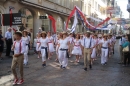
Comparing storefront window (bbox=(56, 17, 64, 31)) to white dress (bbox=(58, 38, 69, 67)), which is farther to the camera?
storefront window (bbox=(56, 17, 64, 31))

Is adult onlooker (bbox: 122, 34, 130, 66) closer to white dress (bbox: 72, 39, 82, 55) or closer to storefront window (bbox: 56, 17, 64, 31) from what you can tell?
white dress (bbox: 72, 39, 82, 55)

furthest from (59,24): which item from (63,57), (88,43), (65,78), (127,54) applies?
(65,78)

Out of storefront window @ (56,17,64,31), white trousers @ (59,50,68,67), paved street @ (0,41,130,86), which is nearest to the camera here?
paved street @ (0,41,130,86)

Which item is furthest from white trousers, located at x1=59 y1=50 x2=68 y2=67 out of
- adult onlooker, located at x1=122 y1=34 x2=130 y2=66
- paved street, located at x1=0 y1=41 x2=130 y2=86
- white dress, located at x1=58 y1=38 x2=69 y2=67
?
adult onlooker, located at x1=122 y1=34 x2=130 y2=66

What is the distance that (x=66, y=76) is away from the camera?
9.02 m

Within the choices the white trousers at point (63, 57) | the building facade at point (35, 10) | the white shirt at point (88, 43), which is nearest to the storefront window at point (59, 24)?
the building facade at point (35, 10)

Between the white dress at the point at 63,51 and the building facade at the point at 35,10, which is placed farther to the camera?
the building facade at the point at 35,10

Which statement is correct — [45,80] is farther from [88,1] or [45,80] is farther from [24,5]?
[88,1]

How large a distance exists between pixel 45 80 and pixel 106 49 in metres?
5.35

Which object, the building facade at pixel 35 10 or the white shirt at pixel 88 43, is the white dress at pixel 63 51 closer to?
the white shirt at pixel 88 43

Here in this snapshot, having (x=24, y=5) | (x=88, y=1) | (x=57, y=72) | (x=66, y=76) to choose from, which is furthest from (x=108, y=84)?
(x=88, y=1)

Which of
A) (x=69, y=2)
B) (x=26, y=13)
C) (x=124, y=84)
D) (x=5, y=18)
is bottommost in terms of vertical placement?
(x=124, y=84)

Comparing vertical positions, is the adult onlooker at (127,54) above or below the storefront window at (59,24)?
below

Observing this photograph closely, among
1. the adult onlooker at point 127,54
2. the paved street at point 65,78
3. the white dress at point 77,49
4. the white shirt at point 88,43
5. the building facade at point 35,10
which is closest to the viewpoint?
the paved street at point 65,78
